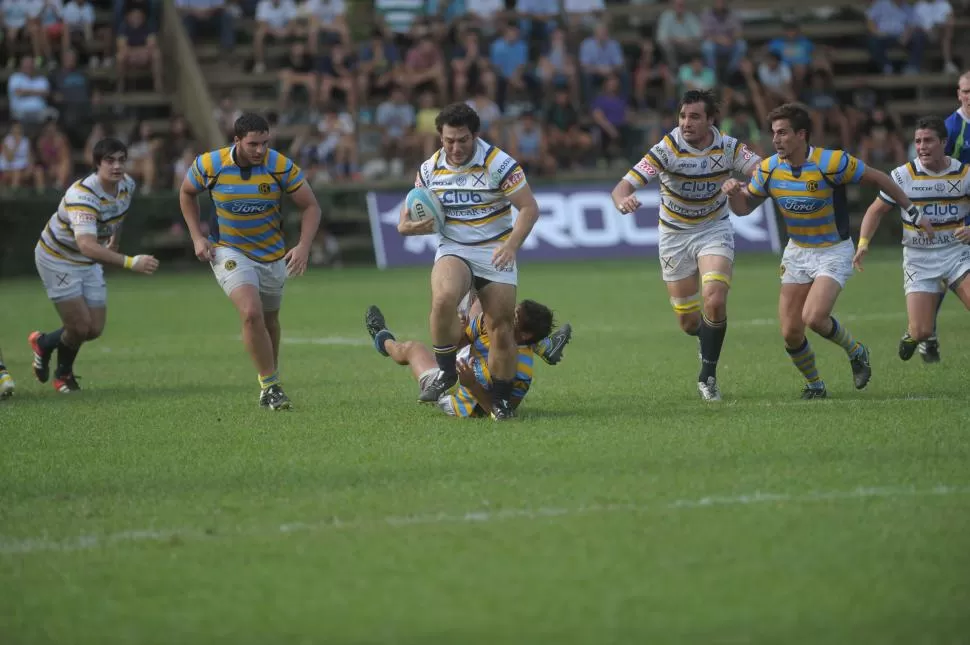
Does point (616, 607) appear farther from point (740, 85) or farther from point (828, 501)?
point (740, 85)

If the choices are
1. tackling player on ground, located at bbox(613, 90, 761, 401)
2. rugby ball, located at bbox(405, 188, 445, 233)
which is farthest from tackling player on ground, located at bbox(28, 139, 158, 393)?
tackling player on ground, located at bbox(613, 90, 761, 401)

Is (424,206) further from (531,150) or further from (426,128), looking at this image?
(426,128)

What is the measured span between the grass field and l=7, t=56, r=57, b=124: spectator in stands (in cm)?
1558

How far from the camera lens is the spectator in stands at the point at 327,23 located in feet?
92.3

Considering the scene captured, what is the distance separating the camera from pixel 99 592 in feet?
16.9

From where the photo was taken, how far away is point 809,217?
32.0ft

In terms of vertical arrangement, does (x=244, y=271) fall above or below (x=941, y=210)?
below

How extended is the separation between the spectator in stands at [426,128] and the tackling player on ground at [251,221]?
16.2m

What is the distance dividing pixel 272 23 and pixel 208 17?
155 centimetres

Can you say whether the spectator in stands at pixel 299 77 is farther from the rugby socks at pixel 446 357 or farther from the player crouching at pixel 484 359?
the rugby socks at pixel 446 357

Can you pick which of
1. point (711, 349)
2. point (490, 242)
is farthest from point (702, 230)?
point (490, 242)

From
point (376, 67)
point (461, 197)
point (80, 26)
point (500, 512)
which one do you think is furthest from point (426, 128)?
point (500, 512)

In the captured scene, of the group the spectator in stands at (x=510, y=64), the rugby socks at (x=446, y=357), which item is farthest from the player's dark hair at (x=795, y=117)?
the spectator in stands at (x=510, y=64)

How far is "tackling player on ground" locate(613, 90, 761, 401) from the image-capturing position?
9.90 m
